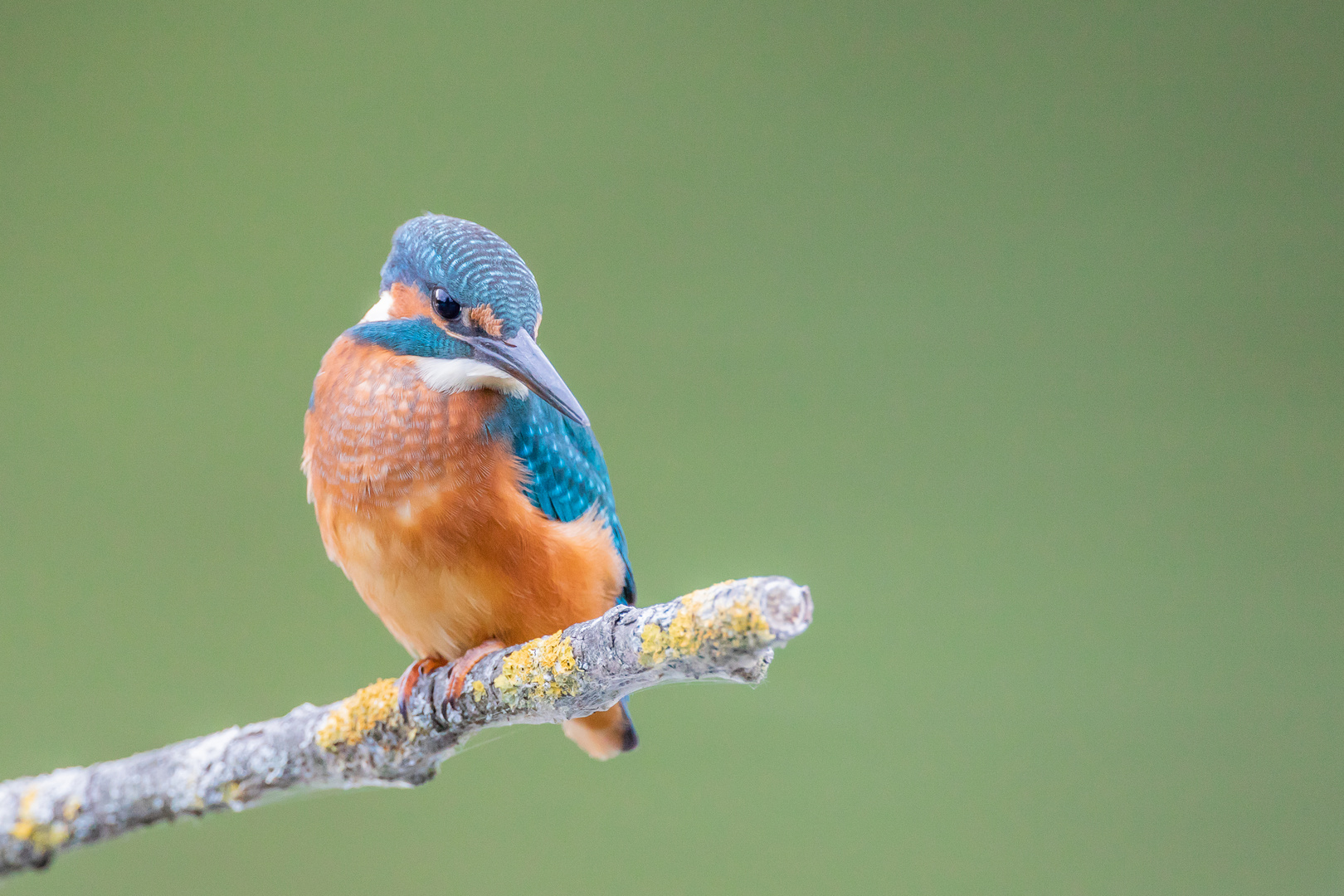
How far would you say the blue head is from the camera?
1062 millimetres

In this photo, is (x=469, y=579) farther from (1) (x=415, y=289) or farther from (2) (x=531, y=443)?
(1) (x=415, y=289)

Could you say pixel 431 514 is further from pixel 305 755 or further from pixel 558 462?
pixel 305 755

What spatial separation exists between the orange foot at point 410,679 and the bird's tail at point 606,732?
0.23 m

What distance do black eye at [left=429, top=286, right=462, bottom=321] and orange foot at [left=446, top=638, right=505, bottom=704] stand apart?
1.23ft

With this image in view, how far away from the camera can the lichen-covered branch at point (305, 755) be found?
994 mm

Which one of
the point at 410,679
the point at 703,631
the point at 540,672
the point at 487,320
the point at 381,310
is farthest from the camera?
the point at 381,310

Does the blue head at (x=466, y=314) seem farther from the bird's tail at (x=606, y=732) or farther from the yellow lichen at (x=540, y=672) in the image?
the bird's tail at (x=606, y=732)

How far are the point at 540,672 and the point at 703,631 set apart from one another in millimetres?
298

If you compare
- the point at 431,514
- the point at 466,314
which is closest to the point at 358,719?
the point at 431,514

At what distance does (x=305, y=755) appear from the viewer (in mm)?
1174

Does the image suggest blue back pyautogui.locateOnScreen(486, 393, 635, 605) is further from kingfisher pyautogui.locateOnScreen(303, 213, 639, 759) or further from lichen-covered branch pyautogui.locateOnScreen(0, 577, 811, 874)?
lichen-covered branch pyautogui.locateOnScreen(0, 577, 811, 874)

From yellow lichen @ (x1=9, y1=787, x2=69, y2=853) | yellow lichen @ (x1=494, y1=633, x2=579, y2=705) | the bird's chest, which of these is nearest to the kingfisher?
the bird's chest

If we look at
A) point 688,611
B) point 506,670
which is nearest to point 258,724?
point 506,670

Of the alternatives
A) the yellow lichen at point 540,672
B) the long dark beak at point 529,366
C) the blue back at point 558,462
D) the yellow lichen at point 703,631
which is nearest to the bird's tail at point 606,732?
the blue back at point 558,462
